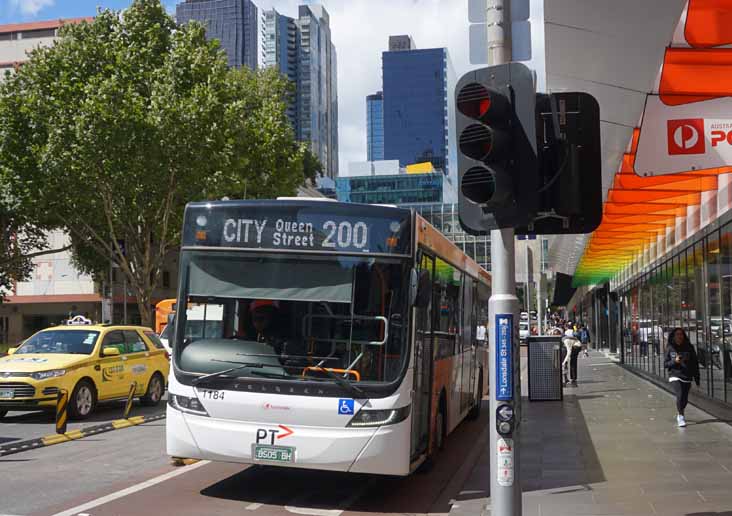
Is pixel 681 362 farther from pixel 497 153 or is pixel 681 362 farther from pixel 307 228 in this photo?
A: pixel 497 153

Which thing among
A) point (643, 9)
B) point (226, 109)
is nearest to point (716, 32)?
point (643, 9)

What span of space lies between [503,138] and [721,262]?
10.5 meters

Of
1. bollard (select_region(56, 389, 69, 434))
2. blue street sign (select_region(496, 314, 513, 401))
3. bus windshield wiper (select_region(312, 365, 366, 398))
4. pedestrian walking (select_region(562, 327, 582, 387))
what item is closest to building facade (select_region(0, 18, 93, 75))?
pedestrian walking (select_region(562, 327, 582, 387))

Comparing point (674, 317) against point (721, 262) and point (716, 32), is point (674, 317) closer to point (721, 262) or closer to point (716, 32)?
point (721, 262)

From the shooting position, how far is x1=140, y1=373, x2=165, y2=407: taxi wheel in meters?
18.1

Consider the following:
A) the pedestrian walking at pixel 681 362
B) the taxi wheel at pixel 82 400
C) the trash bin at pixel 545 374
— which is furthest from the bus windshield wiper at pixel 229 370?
the trash bin at pixel 545 374

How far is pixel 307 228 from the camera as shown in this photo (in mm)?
9125

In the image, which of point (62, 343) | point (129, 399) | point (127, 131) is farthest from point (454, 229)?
point (129, 399)

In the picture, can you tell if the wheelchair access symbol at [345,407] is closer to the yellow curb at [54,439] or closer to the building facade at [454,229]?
the yellow curb at [54,439]

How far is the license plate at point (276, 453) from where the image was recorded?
8.46 m

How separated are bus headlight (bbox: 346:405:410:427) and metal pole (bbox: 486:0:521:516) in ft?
8.86

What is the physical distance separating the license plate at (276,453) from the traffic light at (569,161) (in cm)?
371

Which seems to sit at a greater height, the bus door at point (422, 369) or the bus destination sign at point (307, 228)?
the bus destination sign at point (307, 228)

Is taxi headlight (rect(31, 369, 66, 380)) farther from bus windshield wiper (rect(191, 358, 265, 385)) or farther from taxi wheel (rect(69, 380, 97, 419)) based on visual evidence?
bus windshield wiper (rect(191, 358, 265, 385))
